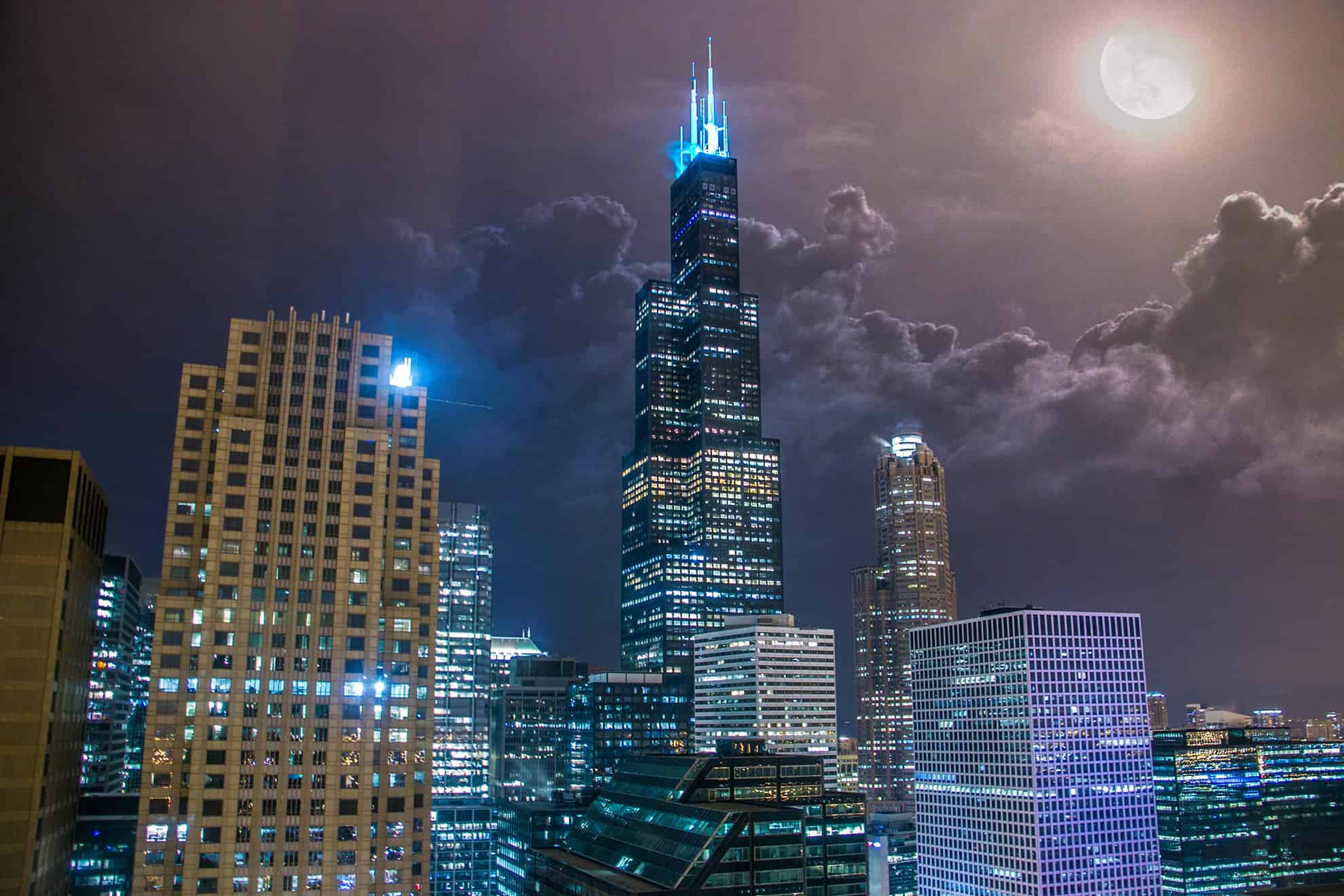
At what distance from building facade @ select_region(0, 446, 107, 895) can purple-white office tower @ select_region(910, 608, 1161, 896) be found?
466 ft

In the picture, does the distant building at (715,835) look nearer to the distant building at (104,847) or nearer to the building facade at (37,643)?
the distant building at (104,847)

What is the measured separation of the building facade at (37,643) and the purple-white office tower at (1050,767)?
466 ft

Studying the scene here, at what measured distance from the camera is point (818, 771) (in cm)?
17000

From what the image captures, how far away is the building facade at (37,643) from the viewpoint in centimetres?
8194

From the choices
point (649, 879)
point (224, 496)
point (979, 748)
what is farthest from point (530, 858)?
point (224, 496)

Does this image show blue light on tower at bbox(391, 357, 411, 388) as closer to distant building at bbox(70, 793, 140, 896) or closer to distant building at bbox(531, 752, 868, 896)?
distant building at bbox(70, 793, 140, 896)

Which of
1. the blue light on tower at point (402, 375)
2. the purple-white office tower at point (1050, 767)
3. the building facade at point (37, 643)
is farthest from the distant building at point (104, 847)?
the purple-white office tower at point (1050, 767)

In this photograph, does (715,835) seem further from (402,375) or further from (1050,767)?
(402,375)

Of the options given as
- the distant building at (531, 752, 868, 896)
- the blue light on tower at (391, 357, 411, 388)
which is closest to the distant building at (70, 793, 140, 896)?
the distant building at (531, 752, 868, 896)

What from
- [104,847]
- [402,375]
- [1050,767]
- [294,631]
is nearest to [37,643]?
[294,631]

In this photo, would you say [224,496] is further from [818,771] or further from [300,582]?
[818,771]

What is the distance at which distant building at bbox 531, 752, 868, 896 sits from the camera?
141875mm

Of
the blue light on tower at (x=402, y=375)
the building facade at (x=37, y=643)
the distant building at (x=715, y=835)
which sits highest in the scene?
the blue light on tower at (x=402, y=375)

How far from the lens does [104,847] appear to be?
433 ft
